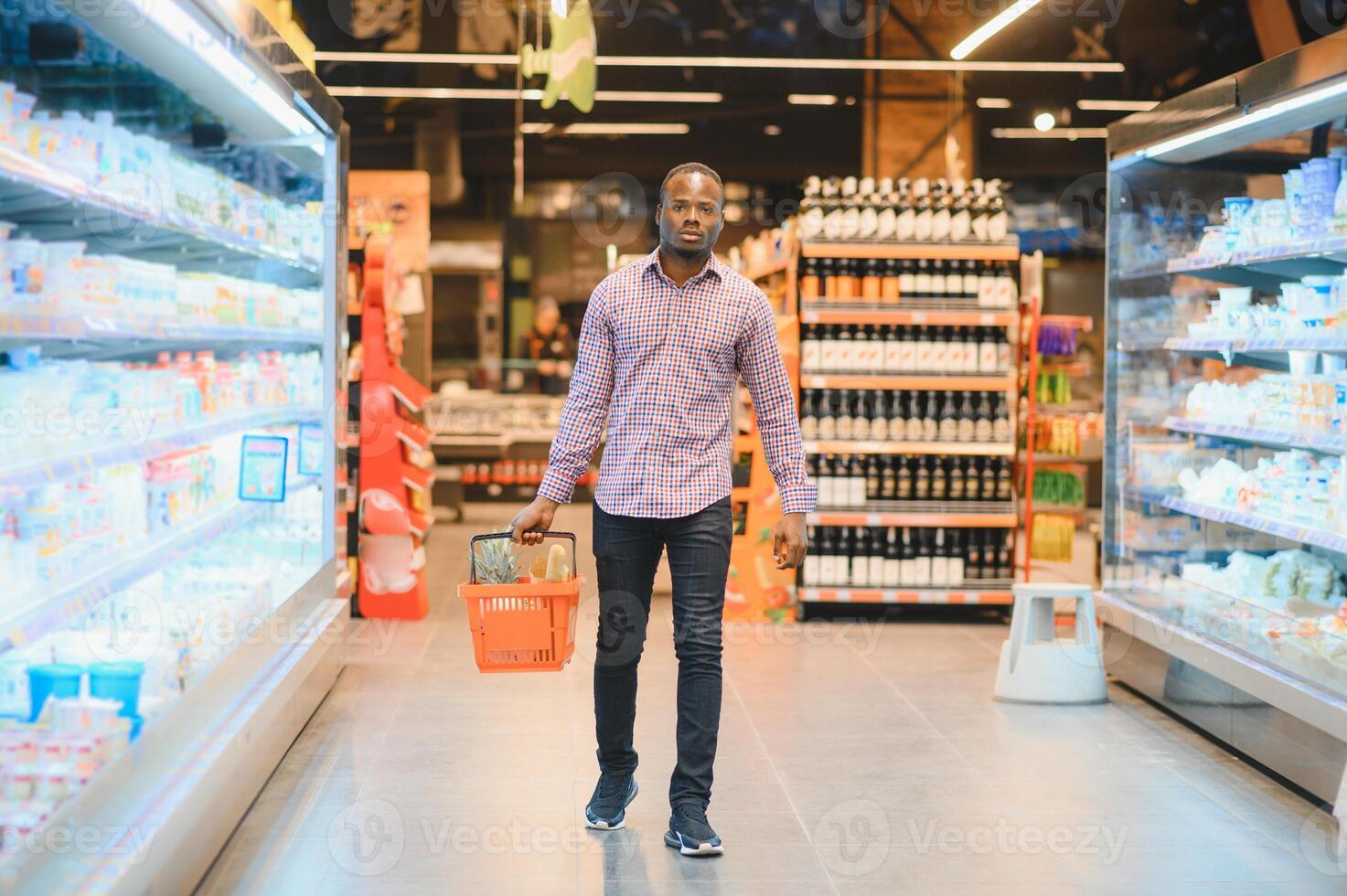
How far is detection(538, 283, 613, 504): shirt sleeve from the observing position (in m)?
3.80

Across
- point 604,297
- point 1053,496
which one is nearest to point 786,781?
point 604,297

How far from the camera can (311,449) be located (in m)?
5.88

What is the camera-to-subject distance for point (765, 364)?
3818 millimetres

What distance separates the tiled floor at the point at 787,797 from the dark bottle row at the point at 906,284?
2192 mm

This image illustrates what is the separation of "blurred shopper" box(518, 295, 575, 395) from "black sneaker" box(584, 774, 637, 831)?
36.0 ft

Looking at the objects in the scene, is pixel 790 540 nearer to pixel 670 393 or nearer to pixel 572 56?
pixel 670 393

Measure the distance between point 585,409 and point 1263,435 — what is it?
2669 mm

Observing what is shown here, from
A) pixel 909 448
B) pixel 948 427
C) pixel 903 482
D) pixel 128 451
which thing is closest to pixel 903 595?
pixel 903 482

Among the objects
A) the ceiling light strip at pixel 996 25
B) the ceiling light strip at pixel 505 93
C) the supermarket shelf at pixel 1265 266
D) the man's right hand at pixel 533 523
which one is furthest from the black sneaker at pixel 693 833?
the ceiling light strip at pixel 505 93
